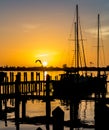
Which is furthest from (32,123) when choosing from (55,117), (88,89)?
(88,89)

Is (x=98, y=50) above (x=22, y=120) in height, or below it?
above

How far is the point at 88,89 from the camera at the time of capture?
5481cm

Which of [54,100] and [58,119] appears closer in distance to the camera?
[58,119]

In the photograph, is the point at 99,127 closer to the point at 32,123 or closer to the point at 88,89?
the point at 32,123

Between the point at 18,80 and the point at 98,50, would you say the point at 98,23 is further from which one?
the point at 18,80

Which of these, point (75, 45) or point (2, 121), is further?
point (75, 45)

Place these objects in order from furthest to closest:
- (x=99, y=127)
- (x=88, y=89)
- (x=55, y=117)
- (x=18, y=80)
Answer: (x=88, y=89)
(x=18, y=80)
(x=55, y=117)
(x=99, y=127)

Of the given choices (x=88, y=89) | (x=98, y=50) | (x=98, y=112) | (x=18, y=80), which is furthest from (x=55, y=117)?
(x=98, y=50)

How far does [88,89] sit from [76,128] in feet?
97.7

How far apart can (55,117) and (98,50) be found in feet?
168

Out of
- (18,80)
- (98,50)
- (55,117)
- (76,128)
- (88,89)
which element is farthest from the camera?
(98,50)

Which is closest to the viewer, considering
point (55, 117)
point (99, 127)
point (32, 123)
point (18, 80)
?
point (99, 127)

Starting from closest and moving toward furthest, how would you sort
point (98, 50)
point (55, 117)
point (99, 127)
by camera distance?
point (99, 127), point (55, 117), point (98, 50)

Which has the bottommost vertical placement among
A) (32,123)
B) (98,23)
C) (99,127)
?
(32,123)
